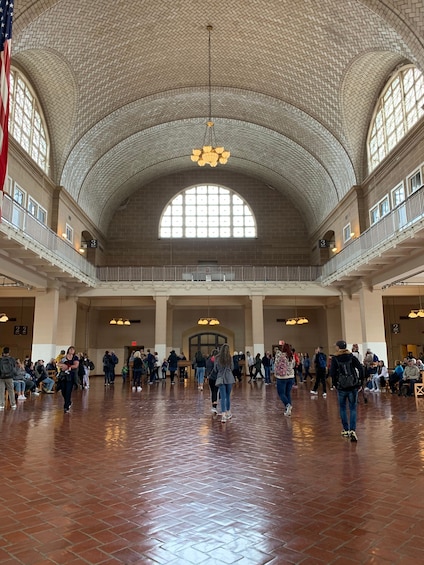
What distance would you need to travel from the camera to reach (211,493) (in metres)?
3.82

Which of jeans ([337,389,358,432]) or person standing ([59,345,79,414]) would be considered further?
person standing ([59,345,79,414])

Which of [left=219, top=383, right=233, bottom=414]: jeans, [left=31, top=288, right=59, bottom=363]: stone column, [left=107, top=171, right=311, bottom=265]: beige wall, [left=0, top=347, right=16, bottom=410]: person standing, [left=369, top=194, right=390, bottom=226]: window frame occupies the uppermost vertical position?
[left=107, top=171, right=311, bottom=265]: beige wall

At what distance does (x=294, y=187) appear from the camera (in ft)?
85.1

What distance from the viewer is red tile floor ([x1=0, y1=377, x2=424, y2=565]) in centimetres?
271

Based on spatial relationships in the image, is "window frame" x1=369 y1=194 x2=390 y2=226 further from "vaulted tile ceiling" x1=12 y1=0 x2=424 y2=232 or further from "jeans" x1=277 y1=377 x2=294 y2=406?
"jeans" x1=277 y1=377 x2=294 y2=406

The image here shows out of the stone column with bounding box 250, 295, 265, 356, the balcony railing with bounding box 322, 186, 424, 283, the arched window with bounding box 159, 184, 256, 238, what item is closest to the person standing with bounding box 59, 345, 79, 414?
the balcony railing with bounding box 322, 186, 424, 283

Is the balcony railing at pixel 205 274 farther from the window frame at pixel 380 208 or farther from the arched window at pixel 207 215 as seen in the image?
the arched window at pixel 207 215

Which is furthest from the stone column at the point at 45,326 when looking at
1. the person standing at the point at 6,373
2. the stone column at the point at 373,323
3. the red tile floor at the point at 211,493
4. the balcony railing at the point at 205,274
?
the stone column at the point at 373,323

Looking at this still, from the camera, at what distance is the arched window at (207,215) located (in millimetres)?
28125

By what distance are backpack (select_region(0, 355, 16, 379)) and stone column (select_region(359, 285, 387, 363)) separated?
46.0 ft

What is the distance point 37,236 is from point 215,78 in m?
10.3

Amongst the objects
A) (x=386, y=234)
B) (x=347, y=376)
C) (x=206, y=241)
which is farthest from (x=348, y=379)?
(x=206, y=241)

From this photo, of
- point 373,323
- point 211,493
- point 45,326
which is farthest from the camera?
point 373,323

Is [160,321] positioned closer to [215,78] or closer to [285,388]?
[215,78]
